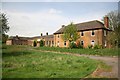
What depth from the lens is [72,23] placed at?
47.1m

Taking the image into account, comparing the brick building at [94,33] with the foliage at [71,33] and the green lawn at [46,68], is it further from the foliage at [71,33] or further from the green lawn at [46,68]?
the green lawn at [46,68]

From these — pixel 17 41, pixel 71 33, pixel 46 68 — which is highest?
pixel 71 33

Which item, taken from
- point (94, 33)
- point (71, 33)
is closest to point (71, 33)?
point (71, 33)

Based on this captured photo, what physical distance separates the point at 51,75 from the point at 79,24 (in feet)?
152

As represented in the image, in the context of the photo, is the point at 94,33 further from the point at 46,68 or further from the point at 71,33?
the point at 46,68

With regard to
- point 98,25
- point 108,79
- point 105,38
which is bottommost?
point 108,79

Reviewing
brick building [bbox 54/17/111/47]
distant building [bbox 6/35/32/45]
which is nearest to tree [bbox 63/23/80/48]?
brick building [bbox 54/17/111/47]

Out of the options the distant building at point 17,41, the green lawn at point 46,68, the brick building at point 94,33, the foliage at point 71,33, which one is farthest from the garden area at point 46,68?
the distant building at point 17,41

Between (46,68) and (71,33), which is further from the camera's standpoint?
(71,33)

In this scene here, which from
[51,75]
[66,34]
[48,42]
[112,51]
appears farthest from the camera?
[48,42]

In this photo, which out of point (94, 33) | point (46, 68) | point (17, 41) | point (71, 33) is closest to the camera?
point (46, 68)

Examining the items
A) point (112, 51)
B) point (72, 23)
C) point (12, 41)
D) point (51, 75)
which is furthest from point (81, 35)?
point (12, 41)

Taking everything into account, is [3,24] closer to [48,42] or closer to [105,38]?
[105,38]

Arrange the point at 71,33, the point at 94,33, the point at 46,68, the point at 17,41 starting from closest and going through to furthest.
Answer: the point at 46,68, the point at 71,33, the point at 94,33, the point at 17,41
